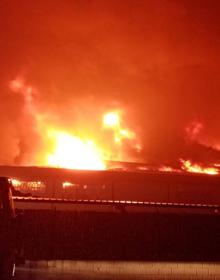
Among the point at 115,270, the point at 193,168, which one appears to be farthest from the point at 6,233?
the point at 193,168

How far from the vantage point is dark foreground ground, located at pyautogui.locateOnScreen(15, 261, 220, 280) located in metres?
9.60

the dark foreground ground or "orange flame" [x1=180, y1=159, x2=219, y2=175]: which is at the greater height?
"orange flame" [x1=180, y1=159, x2=219, y2=175]

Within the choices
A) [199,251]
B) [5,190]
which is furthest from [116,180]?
[5,190]

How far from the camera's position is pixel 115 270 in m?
10.7

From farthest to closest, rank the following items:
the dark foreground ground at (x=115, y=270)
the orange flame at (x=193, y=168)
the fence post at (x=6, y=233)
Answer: the orange flame at (x=193, y=168)
the dark foreground ground at (x=115, y=270)
the fence post at (x=6, y=233)

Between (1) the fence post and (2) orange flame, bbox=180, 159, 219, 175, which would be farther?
(2) orange flame, bbox=180, 159, 219, 175

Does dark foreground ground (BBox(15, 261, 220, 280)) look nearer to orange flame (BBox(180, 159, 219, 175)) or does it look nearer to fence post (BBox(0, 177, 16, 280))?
fence post (BBox(0, 177, 16, 280))

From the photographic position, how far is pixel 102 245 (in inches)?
562

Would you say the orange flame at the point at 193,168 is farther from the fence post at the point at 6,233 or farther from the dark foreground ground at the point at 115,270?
the fence post at the point at 6,233

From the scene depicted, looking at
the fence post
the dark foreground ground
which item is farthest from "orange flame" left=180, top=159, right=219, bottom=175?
the fence post

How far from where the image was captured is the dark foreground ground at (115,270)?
9.60 m

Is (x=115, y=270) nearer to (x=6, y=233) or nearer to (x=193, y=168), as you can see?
(x=6, y=233)

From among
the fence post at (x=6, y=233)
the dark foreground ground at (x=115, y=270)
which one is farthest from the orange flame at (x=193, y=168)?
the fence post at (x=6, y=233)

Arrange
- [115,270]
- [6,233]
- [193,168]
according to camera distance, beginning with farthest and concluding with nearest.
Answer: [193,168], [115,270], [6,233]
